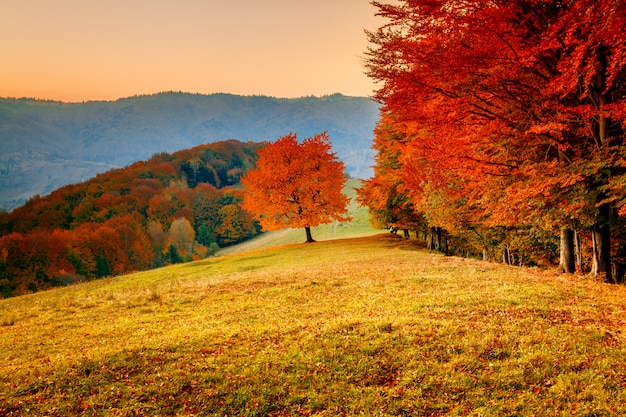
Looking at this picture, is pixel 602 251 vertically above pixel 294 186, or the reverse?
pixel 294 186

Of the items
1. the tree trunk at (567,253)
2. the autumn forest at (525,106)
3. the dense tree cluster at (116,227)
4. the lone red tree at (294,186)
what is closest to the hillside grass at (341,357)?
the autumn forest at (525,106)

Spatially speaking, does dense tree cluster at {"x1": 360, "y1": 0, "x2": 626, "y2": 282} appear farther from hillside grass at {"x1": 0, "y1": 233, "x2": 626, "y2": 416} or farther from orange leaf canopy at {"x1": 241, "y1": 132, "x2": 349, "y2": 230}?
orange leaf canopy at {"x1": 241, "y1": 132, "x2": 349, "y2": 230}

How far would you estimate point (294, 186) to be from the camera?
2032 inches

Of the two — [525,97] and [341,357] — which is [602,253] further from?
[341,357]

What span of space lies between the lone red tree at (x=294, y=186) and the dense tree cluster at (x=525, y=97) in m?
31.7

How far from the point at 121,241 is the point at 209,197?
5046 centimetres

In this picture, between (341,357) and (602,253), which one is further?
(602,253)

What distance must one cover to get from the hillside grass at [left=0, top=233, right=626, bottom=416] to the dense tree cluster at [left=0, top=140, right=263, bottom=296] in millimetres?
70105

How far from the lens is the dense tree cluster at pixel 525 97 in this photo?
13641mm

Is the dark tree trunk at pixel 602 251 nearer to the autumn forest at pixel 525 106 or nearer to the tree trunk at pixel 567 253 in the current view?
the autumn forest at pixel 525 106

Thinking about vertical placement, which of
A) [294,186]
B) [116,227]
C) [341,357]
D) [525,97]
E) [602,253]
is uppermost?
[525,97]

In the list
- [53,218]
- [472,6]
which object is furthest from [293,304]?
[53,218]

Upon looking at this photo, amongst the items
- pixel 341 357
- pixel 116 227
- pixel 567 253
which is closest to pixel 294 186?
pixel 567 253

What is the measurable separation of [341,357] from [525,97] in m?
14.0
